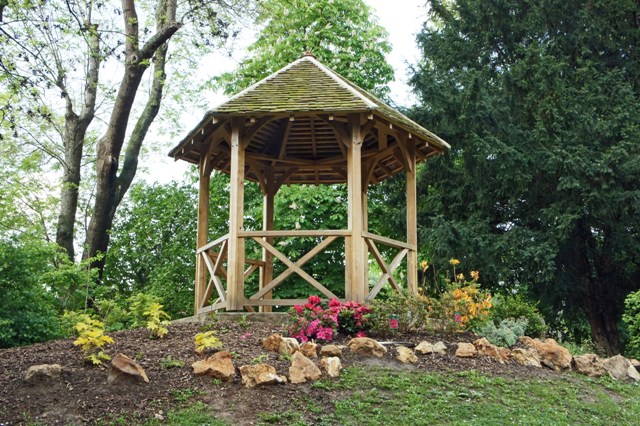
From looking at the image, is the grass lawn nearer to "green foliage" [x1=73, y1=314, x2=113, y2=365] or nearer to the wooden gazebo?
"green foliage" [x1=73, y1=314, x2=113, y2=365]

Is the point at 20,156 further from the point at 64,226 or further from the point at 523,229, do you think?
the point at 523,229

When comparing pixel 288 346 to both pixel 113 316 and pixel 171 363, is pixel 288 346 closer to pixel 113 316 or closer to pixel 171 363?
pixel 171 363

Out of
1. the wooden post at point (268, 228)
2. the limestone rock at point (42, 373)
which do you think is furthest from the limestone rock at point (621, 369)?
the limestone rock at point (42, 373)

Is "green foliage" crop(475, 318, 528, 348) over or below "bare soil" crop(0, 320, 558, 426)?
over

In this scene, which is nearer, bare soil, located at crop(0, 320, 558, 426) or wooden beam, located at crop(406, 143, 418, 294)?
bare soil, located at crop(0, 320, 558, 426)

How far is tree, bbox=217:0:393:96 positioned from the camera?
19.8m

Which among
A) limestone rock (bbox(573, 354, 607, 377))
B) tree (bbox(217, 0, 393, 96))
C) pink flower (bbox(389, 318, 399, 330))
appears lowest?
limestone rock (bbox(573, 354, 607, 377))

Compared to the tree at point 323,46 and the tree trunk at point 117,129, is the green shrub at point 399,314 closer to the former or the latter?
the tree trunk at point 117,129

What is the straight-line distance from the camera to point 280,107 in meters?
10.2

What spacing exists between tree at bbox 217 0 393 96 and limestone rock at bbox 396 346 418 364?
1222cm

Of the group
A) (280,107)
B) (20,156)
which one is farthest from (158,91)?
(280,107)

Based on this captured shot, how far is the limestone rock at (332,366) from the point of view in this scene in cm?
740

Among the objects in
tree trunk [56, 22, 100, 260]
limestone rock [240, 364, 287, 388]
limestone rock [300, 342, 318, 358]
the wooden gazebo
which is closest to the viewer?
limestone rock [240, 364, 287, 388]

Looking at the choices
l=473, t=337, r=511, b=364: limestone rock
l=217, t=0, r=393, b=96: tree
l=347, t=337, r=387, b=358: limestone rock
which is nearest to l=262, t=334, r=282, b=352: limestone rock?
l=347, t=337, r=387, b=358: limestone rock
